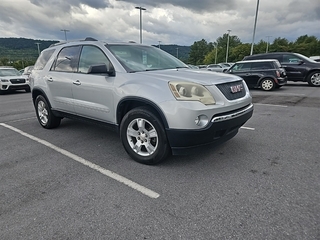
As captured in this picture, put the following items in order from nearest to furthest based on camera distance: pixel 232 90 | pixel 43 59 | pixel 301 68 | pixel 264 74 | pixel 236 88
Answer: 1. pixel 232 90
2. pixel 236 88
3. pixel 43 59
4. pixel 264 74
5. pixel 301 68

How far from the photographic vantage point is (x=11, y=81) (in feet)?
43.5

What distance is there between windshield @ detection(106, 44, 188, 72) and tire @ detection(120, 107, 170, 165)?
0.77 metres

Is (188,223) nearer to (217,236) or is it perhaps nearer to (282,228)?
(217,236)

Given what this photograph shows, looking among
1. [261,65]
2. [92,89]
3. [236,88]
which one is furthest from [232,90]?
[261,65]

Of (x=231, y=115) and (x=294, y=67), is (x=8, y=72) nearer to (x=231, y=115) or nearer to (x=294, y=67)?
(x=231, y=115)

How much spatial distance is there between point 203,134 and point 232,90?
858 millimetres

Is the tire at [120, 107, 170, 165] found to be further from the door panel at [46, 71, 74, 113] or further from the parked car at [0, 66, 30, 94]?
the parked car at [0, 66, 30, 94]

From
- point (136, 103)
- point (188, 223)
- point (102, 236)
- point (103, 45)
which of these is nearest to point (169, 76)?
point (136, 103)

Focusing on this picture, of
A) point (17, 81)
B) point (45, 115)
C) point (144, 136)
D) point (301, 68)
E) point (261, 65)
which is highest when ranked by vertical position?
point (261, 65)

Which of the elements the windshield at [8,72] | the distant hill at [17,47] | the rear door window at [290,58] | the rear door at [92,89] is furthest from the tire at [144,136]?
the distant hill at [17,47]

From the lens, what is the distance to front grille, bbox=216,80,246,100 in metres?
3.04

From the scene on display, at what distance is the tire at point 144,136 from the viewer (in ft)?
9.86

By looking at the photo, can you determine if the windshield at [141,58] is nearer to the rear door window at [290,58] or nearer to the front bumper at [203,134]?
the front bumper at [203,134]

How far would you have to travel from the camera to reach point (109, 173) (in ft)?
9.99
